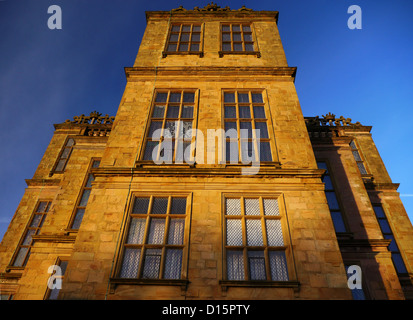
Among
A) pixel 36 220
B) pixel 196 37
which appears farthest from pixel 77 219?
pixel 196 37

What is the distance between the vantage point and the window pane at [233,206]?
8.70m

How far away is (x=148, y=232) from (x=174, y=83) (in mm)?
6738

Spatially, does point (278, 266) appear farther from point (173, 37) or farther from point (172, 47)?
point (173, 37)

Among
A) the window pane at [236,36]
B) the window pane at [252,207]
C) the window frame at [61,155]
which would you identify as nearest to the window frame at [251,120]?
the window pane at [252,207]

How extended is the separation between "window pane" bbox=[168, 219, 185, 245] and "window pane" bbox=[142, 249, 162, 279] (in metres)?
0.45

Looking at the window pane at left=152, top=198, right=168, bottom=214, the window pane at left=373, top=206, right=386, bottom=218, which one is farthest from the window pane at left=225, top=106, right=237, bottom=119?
the window pane at left=373, top=206, right=386, bottom=218

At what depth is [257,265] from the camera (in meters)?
7.68

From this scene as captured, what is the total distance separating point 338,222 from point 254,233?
4279mm

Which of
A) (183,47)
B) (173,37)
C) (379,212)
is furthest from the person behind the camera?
(173,37)

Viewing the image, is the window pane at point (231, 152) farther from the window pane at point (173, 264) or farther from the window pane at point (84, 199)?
the window pane at point (84, 199)

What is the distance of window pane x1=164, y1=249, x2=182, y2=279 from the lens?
24.6 feet

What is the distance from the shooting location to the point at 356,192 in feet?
37.9

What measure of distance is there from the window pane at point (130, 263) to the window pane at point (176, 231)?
35.4 inches

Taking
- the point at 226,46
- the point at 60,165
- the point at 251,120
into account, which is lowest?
the point at 251,120
